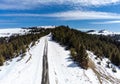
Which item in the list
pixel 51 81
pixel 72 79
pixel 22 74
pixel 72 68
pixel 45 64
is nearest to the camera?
pixel 51 81

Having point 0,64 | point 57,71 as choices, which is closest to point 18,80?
point 57,71

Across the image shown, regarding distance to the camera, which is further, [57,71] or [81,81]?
[57,71]

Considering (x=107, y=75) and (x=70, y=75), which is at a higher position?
(x=70, y=75)

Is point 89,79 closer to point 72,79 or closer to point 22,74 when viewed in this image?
point 72,79

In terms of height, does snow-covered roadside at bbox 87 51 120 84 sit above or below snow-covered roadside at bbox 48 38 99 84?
below

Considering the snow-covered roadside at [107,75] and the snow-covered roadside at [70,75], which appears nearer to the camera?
the snow-covered roadside at [70,75]

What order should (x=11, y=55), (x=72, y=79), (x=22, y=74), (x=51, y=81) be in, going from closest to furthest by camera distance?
1. (x=51, y=81)
2. (x=72, y=79)
3. (x=22, y=74)
4. (x=11, y=55)

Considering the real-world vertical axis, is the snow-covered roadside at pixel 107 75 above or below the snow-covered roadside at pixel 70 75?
below

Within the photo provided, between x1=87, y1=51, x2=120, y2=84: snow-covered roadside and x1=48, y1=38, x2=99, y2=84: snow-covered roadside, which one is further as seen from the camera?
x1=87, y1=51, x2=120, y2=84: snow-covered roadside

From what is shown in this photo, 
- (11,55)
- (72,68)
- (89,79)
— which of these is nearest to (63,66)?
(72,68)

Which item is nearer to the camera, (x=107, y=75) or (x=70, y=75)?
(x=70, y=75)
